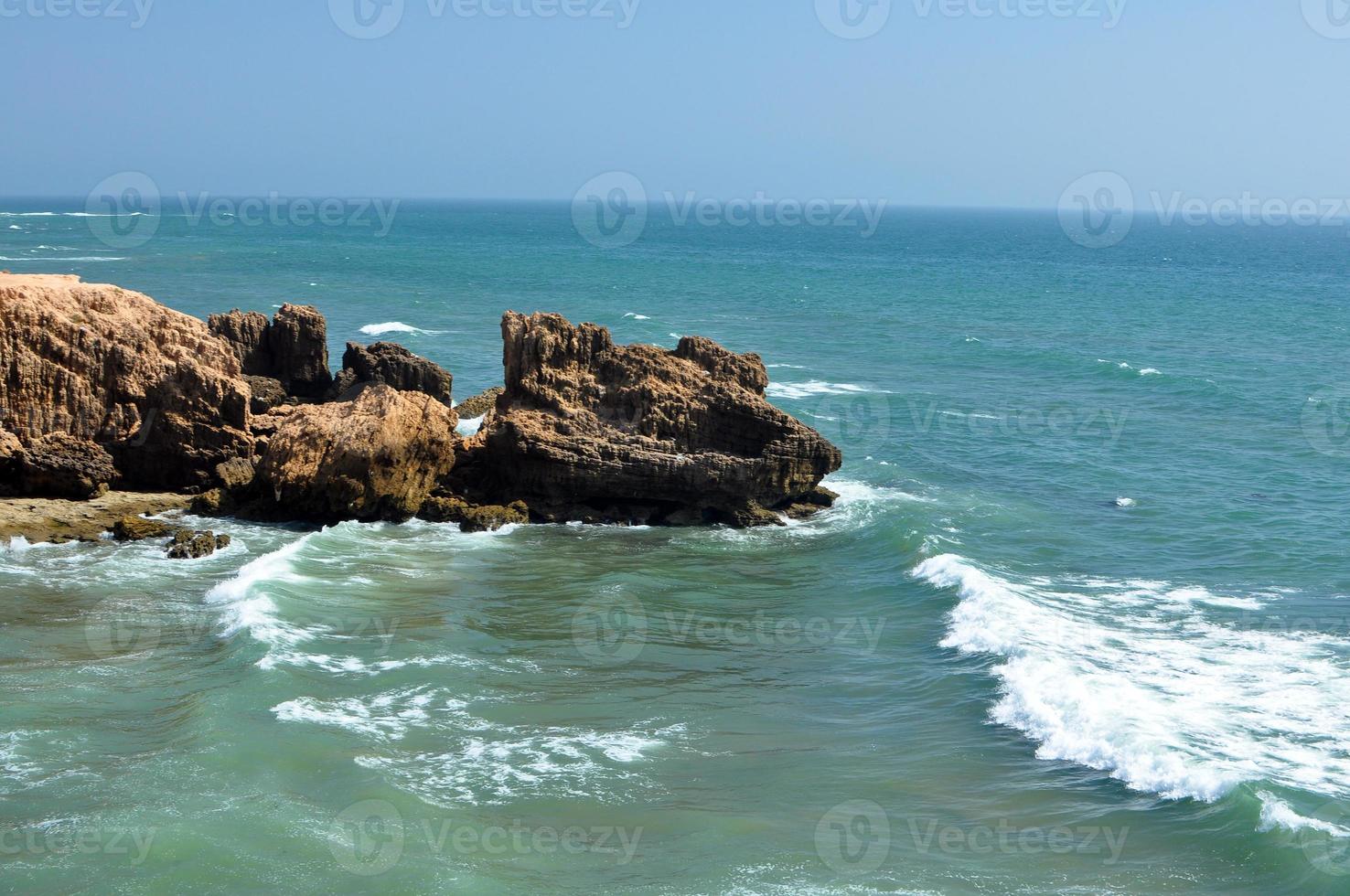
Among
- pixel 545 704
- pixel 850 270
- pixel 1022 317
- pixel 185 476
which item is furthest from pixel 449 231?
pixel 545 704

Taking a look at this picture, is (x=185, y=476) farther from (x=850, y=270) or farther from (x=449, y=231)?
(x=449, y=231)

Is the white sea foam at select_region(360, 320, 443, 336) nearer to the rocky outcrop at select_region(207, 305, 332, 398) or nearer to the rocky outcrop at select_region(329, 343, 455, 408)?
the rocky outcrop at select_region(207, 305, 332, 398)

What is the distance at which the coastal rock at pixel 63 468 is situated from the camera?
2825 centimetres

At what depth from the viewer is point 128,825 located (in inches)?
625

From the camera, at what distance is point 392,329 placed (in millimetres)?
64250

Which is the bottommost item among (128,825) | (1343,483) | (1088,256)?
(128,825)

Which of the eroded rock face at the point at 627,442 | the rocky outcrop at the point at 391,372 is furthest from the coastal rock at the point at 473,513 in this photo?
the rocky outcrop at the point at 391,372

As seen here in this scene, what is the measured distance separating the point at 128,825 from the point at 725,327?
5677 cm

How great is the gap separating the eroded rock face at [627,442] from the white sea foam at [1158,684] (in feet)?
17.7

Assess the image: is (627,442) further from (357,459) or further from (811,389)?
(811,389)

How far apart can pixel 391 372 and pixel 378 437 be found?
656 centimetres

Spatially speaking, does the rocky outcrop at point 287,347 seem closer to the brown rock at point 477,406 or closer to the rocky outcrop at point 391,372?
the rocky outcrop at point 391,372

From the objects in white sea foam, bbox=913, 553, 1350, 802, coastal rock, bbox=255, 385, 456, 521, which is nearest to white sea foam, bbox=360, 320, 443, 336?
→ coastal rock, bbox=255, 385, 456, 521

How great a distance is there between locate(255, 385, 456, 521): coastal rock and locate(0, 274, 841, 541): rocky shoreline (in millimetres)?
44
